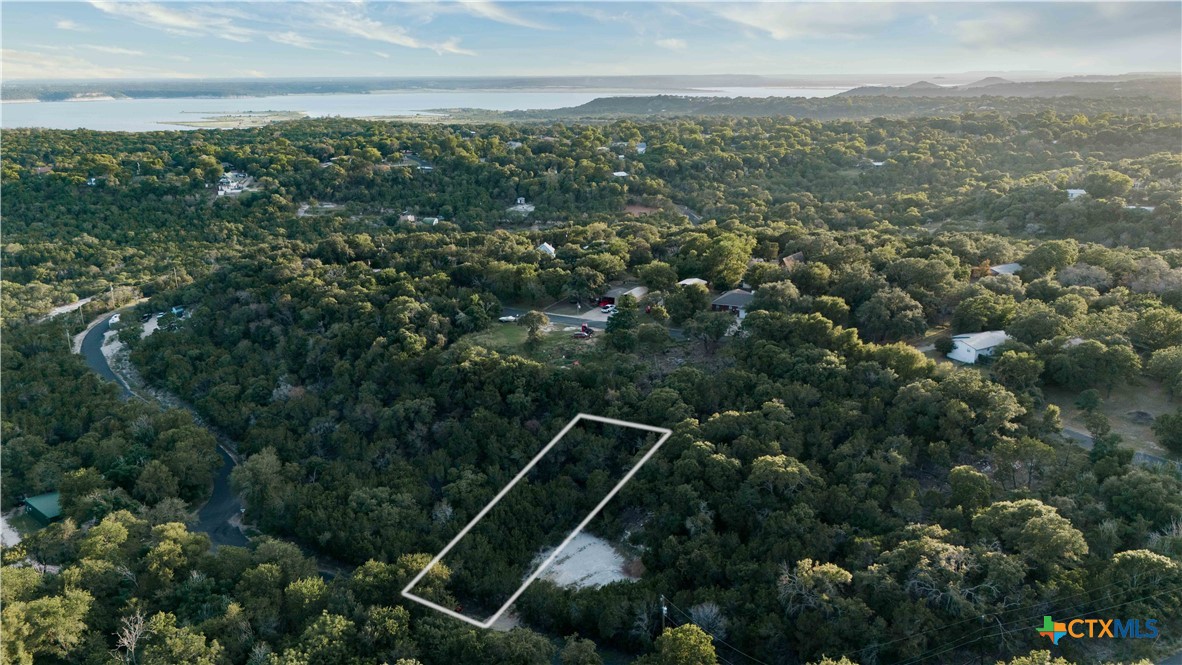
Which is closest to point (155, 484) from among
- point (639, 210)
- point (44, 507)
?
point (44, 507)

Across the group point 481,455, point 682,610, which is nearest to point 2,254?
point 481,455

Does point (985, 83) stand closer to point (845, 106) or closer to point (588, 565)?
point (845, 106)

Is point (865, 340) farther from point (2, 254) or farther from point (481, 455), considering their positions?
point (2, 254)

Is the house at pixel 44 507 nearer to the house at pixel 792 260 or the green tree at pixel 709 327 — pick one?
the green tree at pixel 709 327

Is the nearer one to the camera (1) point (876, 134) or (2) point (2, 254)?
(2) point (2, 254)

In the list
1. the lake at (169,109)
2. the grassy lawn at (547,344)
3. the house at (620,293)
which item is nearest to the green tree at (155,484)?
the grassy lawn at (547,344)

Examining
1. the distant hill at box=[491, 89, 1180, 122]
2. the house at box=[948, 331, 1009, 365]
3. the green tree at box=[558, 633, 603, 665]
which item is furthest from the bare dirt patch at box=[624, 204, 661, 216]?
the distant hill at box=[491, 89, 1180, 122]

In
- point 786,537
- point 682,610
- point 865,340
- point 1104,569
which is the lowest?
point 682,610
